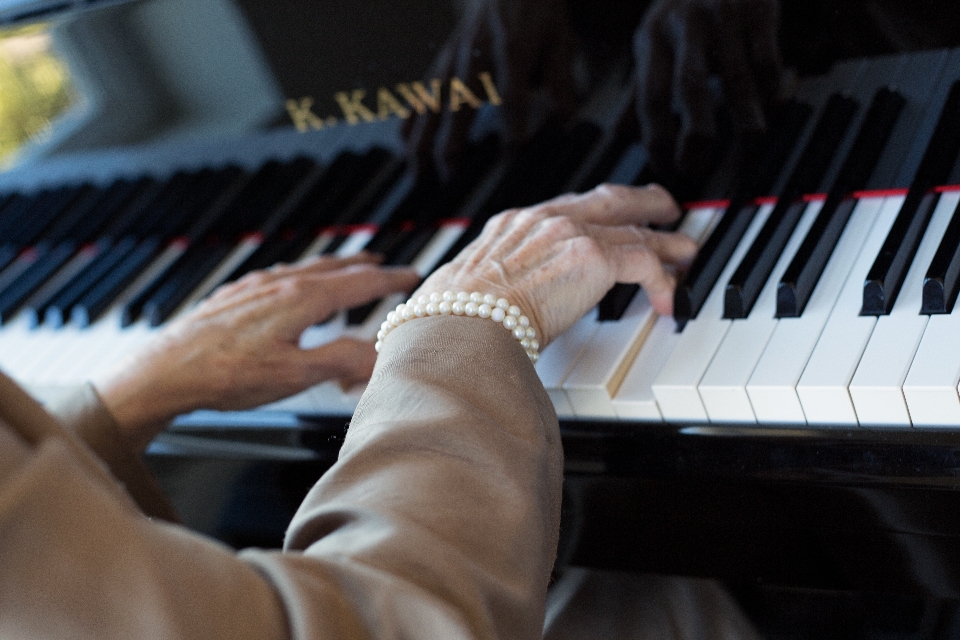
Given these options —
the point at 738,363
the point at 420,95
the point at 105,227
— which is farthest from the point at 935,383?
the point at 105,227

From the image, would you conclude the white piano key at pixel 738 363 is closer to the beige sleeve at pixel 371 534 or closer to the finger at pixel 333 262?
the beige sleeve at pixel 371 534

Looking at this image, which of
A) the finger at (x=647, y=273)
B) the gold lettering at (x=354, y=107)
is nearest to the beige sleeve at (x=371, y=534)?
the finger at (x=647, y=273)

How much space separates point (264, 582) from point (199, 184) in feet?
4.13

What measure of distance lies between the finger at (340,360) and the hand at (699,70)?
0.49 metres

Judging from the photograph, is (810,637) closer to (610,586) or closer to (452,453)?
(610,586)

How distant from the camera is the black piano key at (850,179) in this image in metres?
1.13

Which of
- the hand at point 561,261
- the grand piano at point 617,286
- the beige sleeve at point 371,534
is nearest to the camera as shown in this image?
the beige sleeve at point 371,534

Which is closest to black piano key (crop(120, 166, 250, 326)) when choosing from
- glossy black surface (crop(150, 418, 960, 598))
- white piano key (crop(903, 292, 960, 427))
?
glossy black surface (crop(150, 418, 960, 598))

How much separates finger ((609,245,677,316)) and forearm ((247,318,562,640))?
0.22 meters

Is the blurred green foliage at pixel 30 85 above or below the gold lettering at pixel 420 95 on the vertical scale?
above

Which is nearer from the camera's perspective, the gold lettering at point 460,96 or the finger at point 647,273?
the finger at point 647,273

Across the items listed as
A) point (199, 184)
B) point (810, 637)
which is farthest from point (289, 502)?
point (810, 637)

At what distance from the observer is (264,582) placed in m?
0.67

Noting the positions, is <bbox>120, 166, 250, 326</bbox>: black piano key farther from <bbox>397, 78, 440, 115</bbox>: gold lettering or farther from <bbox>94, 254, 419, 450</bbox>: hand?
<bbox>397, 78, 440, 115</bbox>: gold lettering
